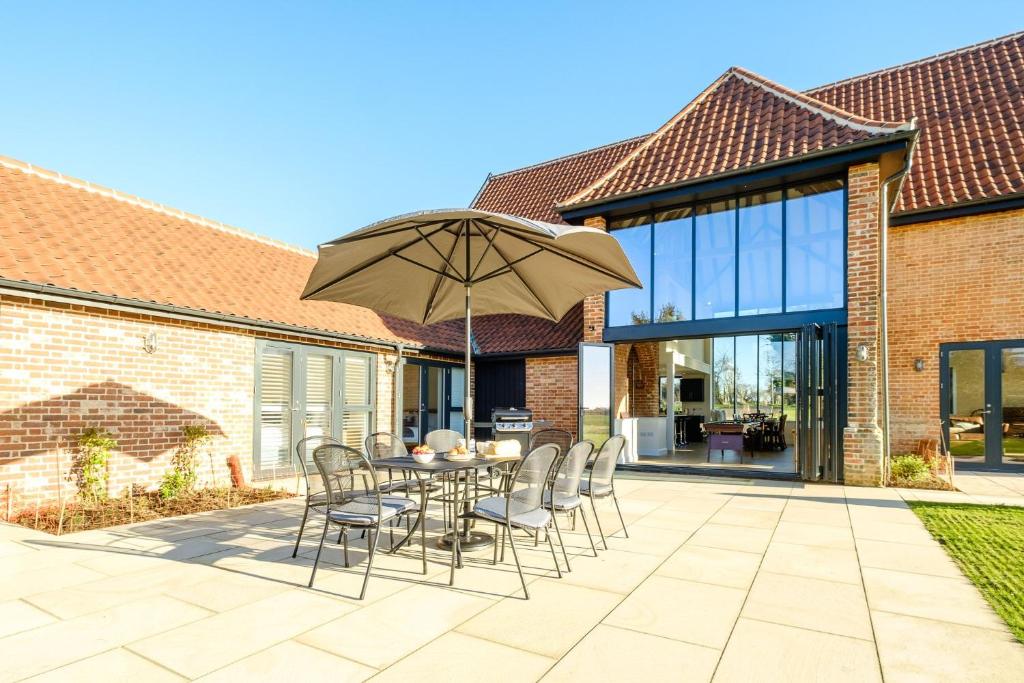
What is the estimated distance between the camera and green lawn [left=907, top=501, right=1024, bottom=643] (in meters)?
3.61

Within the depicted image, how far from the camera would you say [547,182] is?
15.4 metres

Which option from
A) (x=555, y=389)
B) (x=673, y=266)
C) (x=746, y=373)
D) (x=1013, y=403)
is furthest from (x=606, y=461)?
(x=746, y=373)

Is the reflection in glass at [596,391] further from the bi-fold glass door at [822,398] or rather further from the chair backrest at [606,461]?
the chair backrest at [606,461]

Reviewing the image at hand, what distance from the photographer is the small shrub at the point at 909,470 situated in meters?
8.22

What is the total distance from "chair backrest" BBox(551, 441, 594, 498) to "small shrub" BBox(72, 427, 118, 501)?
5358 millimetres

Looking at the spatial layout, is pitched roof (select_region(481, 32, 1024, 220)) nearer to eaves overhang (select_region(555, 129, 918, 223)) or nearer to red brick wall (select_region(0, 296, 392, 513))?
eaves overhang (select_region(555, 129, 918, 223))

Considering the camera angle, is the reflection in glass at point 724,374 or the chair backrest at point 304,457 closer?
the chair backrest at point 304,457

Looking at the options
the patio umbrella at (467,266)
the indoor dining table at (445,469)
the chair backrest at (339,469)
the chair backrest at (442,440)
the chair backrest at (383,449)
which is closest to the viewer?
the chair backrest at (339,469)

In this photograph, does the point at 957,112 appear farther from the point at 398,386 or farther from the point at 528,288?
the point at 398,386

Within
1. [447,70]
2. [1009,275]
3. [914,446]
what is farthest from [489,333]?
[1009,275]

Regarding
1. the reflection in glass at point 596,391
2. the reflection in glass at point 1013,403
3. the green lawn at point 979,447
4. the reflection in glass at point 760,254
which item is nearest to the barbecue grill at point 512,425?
the reflection in glass at point 596,391

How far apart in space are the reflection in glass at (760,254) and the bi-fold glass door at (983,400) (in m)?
3.72

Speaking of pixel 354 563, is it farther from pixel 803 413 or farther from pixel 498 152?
pixel 498 152

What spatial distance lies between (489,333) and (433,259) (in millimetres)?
7613
